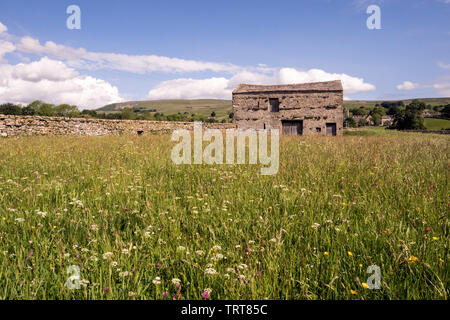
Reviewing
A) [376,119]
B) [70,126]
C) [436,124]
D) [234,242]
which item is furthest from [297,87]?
[376,119]

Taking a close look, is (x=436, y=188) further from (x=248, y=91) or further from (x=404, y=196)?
(x=248, y=91)

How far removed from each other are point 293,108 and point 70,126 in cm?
2152

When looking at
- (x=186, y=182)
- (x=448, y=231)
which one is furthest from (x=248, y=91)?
(x=448, y=231)

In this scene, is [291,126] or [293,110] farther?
[291,126]

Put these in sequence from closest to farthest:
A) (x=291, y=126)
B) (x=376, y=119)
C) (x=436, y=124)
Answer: (x=291, y=126), (x=436, y=124), (x=376, y=119)

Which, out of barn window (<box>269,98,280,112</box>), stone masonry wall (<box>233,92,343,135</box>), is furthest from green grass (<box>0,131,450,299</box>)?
barn window (<box>269,98,280,112</box>)

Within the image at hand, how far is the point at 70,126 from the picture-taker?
18.1 meters

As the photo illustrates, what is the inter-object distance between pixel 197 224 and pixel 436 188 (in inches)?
145

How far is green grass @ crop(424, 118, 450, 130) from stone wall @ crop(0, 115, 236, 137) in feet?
243

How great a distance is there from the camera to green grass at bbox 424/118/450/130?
6551 centimetres

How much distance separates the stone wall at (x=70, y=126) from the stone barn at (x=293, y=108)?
9153mm

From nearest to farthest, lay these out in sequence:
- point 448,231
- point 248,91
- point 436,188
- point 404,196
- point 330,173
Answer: point 448,231
point 404,196
point 436,188
point 330,173
point 248,91

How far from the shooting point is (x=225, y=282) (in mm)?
1635

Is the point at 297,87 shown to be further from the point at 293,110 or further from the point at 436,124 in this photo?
the point at 436,124
